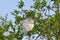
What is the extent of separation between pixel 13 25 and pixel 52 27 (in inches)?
91.4

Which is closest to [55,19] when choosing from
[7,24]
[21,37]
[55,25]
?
[55,25]

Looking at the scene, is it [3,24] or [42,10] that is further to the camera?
[3,24]

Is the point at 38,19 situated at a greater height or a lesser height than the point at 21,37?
greater

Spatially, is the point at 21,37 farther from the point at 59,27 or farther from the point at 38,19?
the point at 59,27

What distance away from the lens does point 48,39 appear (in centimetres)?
1184

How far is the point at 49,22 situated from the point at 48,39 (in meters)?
0.80

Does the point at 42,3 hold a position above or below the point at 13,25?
above

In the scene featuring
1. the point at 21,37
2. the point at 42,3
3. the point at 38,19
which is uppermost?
the point at 42,3

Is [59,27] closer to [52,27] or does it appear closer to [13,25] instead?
[52,27]

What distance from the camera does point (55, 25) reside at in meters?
11.7

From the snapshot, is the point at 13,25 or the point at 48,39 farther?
the point at 13,25

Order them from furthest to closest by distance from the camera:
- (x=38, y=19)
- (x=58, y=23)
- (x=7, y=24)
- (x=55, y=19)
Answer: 1. (x=7, y=24)
2. (x=38, y=19)
3. (x=55, y=19)
4. (x=58, y=23)

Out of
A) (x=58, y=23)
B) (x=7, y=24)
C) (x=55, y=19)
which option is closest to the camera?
(x=58, y=23)

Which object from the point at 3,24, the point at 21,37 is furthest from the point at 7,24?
the point at 21,37
